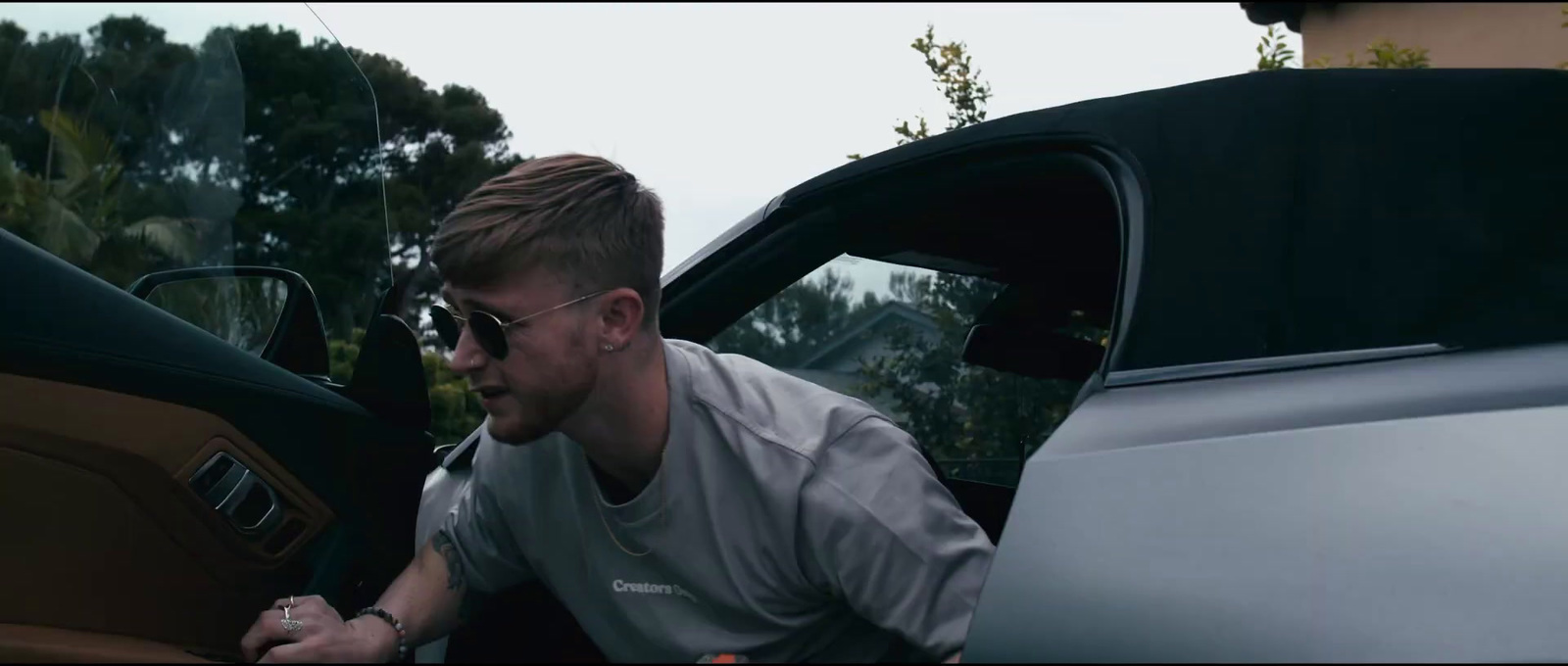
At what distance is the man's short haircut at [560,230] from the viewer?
184 cm

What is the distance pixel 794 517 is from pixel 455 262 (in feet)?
1.80

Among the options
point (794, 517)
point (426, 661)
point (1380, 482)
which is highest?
point (1380, 482)

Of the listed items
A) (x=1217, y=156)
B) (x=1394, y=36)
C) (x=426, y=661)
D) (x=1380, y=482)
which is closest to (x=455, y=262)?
(x=426, y=661)

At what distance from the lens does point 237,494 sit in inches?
82.4

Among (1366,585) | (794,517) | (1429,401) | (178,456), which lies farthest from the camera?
(178,456)

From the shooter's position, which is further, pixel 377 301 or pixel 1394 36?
pixel 1394 36

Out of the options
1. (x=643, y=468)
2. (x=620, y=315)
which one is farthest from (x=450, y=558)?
(x=620, y=315)

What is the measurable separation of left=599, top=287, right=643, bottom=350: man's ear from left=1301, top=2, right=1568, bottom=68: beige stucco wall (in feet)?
24.4

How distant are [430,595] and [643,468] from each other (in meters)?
0.40

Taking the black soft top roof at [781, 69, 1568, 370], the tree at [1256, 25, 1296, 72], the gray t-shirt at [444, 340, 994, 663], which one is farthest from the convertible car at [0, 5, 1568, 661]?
the tree at [1256, 25, 1296, 72]

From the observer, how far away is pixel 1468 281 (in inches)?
60.5

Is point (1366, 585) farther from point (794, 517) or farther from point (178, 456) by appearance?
point (178, 456)

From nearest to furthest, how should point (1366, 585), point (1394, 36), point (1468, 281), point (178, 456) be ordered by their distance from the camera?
point (1366, 585)
point (1468, 281)
point (178, 456)
point (1394, 36)

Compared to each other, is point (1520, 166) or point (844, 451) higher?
point (1520, 166)
